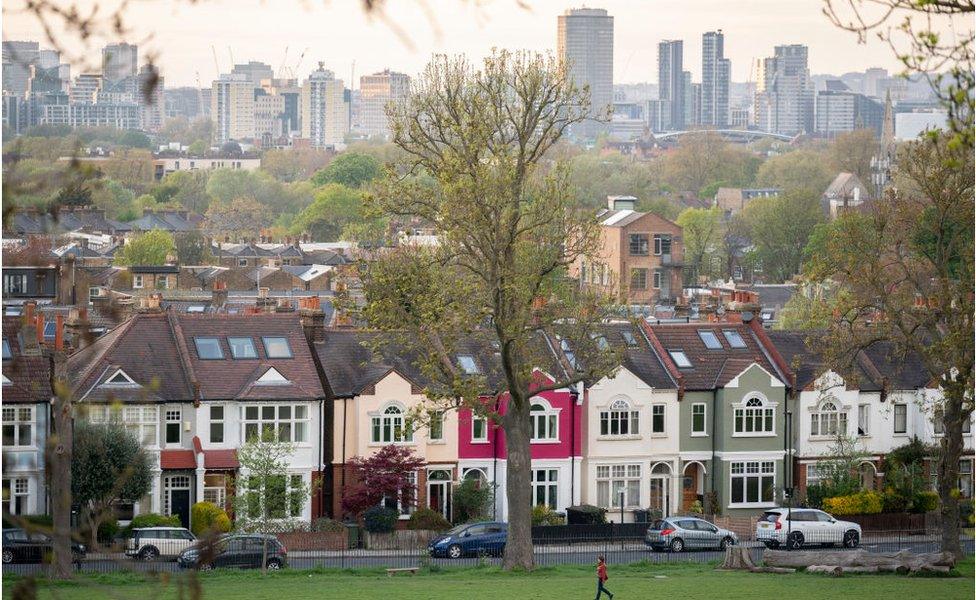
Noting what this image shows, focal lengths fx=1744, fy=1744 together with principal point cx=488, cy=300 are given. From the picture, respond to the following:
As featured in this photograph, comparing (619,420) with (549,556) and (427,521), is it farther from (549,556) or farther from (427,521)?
(549,556)

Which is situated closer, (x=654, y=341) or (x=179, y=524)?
(x=179, y=524)

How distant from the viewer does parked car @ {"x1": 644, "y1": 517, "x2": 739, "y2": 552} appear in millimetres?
43906

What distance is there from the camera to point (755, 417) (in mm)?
50812

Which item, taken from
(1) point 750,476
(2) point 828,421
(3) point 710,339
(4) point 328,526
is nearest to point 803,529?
(1) point 750,476

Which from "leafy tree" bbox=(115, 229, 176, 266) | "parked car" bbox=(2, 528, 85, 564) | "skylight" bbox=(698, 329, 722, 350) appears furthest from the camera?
"leafy tree" bbox=(115, 229, 176, 266)

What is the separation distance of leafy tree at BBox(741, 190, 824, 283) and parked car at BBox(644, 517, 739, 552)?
92.0 meters

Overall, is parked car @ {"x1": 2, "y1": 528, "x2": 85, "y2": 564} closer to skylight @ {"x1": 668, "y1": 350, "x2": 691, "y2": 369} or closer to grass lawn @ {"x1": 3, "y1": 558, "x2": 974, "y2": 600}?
grass lawn @ {"x1": 3, "y1": 558, "x2": 974, "y2": 600}

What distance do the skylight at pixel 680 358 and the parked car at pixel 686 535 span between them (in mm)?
7653

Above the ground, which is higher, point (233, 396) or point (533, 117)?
point (533, 117)

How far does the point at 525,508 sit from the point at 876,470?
664 inches

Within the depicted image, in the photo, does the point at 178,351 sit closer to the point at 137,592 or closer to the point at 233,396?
the point at 233,396

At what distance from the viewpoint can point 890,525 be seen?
160 feet

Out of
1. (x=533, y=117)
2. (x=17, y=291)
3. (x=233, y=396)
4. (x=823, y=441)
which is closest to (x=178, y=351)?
(x=233, y=396)

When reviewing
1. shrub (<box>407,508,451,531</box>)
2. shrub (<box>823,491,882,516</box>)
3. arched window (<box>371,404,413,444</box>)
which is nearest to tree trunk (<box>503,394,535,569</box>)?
shrub (<box>407,508,451,531</box>)
